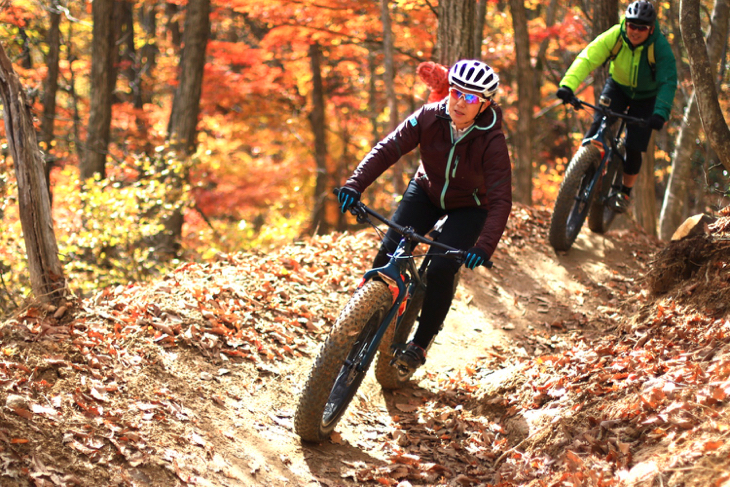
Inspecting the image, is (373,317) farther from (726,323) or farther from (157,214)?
(157,214)

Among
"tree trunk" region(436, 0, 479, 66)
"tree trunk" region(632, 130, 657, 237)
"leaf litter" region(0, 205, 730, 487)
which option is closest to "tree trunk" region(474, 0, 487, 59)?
"tree trunk" region(436, 0, 479, 66)

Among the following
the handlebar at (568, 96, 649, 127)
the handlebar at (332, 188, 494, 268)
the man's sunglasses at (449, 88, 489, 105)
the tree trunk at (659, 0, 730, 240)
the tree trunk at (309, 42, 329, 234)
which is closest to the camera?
the handlebar at (332, 188, 494, 268)

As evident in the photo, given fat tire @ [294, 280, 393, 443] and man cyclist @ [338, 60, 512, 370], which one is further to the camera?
man cyclist @ [338, 60, 512, 370]

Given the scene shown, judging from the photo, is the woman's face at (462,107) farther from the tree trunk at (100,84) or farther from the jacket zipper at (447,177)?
the tree trunk at (100,84)

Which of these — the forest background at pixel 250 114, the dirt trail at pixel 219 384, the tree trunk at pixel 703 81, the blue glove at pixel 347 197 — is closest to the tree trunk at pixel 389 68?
the forest background at pixel 250 114

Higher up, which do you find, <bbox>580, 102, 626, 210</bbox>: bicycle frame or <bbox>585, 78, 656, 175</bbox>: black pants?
<bbox>585, 78, 656, 175</bbox>: black pants

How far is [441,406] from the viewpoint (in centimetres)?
536

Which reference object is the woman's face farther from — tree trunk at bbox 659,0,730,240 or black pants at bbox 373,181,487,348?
tree trunk at bbox 659,0,730,240

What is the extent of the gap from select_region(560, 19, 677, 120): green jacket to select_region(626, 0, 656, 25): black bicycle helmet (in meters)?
0.26

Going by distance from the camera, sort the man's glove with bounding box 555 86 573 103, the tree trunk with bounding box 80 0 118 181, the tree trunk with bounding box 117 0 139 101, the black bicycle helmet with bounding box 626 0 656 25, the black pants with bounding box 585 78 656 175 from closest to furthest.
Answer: the black bicycle helmet with bounding box 626 0 656 25 < the man's glove with bounding box 555 86 573 103 < the black pants with bounding box 585 78 656 175 < the tree trunk with bounding box 80 0 118 181 < the tree trunk with bounding box 117 0 139 101

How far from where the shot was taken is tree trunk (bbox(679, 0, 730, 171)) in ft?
18.0

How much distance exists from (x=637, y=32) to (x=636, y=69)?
0.49 meters

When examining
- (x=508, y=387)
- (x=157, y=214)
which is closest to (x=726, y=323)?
(x=508, y=387)

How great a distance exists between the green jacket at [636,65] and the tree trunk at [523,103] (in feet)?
14.6
